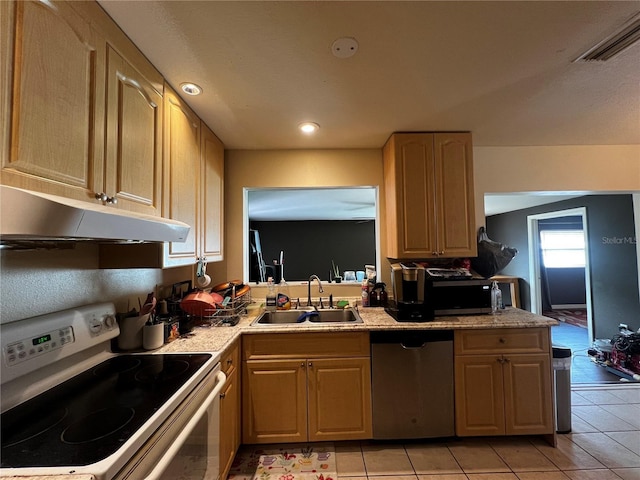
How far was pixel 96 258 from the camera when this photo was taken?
139 centimetres

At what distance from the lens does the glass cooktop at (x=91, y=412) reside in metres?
0.74

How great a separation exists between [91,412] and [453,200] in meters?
2.43

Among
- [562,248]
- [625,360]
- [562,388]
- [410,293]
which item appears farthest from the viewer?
[562,248]

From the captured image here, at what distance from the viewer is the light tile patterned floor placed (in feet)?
5.57

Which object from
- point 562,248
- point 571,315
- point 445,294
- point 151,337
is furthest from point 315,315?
point 562,248

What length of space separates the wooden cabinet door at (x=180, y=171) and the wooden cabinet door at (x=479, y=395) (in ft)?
6.32

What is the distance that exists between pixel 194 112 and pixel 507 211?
20.2ft

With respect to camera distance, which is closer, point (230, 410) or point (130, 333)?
point (130, 333)

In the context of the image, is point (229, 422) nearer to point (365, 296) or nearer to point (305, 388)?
point (305, 388)

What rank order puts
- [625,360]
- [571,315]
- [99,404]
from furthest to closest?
[571,315]
[625,360]
[99,404]

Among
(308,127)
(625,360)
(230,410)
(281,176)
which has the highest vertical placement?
(308,127)

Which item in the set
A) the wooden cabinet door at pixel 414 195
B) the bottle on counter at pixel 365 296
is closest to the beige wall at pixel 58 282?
the bottle on counter at pixel 365 296

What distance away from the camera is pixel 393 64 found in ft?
4.76

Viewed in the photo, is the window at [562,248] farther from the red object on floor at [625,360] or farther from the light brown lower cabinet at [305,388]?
the light brown lower cabinet at [305,388]
